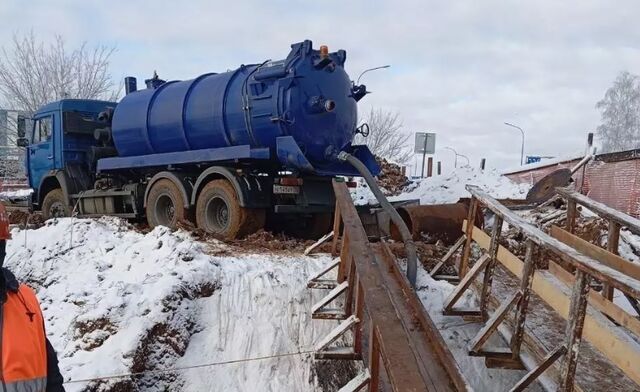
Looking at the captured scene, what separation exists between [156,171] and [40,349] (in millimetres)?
8183

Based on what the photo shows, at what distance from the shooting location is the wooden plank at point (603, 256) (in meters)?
4.20

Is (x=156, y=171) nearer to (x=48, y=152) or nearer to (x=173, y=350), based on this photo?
(x=48, y=152)

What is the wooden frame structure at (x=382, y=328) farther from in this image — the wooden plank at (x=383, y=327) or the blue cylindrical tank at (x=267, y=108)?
the blue cylindrical tank at (x=267, y=108)

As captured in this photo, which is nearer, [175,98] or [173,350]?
[173,350]

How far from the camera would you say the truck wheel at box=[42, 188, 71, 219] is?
11906mm

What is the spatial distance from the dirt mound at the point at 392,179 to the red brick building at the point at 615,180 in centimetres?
517

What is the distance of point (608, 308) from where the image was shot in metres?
4.29

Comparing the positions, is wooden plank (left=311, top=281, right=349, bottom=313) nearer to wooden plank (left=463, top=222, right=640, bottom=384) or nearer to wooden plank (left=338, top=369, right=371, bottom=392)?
wooden plank (left=338, top=369, right=371, bottom=392)

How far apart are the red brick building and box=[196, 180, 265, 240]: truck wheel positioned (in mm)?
8619

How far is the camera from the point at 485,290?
4781mm

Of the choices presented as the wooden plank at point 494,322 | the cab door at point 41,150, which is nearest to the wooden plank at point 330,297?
the wooden plank at point 494,322

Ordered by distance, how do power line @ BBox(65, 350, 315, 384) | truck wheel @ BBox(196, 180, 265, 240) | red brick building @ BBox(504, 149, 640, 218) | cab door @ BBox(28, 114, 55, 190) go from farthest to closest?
red brick building @ BBox(504, 149, 640, 218) < cab door @ BBox(28, 114, 55, 190) < truck wheel @ BBox(196, 180, 265, 240) < power line @ BBox(65, 350, 315, 384)

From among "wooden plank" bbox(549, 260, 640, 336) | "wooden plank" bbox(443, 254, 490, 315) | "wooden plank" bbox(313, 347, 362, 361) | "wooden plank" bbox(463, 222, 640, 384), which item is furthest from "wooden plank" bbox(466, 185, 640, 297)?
"wooden plank" bbox(313, 347, 362, 361)

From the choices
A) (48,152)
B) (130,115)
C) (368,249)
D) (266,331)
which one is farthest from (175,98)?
(368,249)
